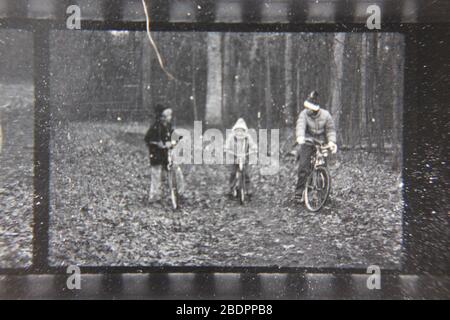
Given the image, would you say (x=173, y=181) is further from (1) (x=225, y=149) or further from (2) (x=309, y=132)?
(2) (x=309, y=132)

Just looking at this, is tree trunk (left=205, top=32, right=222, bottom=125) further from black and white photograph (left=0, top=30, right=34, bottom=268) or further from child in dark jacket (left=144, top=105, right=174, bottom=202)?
black and white photograph (left=0, top=30, right=34, bottom=268)

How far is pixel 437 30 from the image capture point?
2635 millimetres

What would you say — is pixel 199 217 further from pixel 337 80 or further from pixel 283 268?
pixel 337 80

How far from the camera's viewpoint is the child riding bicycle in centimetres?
276

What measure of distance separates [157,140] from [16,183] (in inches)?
39.0

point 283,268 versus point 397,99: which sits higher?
point 397,99

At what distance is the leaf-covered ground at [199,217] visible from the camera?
2.74 metres

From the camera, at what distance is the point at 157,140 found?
2775mm

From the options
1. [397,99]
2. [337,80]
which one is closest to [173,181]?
[337,80]

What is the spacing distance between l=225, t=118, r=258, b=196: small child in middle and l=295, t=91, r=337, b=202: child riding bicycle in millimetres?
330

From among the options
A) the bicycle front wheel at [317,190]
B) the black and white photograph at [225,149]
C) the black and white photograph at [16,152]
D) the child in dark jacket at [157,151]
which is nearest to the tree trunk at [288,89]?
the black and white photograph at [225,149]

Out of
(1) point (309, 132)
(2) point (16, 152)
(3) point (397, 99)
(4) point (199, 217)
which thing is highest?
(3) point (397, 99)

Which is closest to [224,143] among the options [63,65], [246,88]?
[246,88]

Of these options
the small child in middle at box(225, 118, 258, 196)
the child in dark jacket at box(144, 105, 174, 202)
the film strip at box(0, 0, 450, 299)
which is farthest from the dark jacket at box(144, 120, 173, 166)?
the film strip at box(0, 0, 450, 299)
